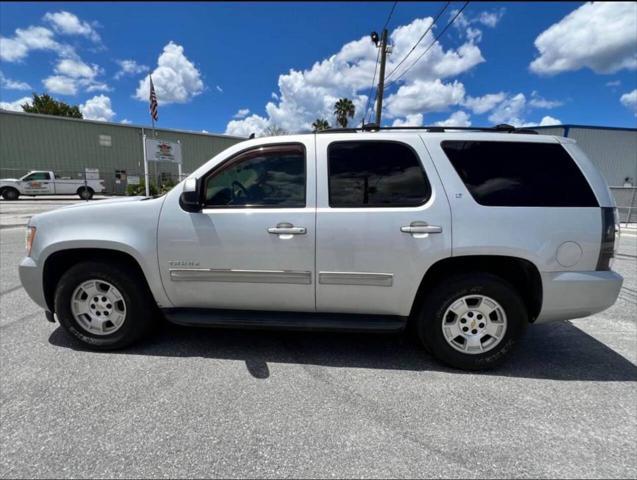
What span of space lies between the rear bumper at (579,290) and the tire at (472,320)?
0.23 m

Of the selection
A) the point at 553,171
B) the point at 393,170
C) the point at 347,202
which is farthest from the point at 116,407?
the point at 553,171

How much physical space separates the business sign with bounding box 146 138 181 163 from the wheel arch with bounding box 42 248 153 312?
73.8 feet

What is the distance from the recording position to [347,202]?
280cm

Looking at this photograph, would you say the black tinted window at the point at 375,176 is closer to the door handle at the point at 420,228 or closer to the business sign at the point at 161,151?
the door handle at the point at 420,228

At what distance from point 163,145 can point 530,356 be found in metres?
27.5

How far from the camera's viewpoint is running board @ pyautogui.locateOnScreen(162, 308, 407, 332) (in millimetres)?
2846

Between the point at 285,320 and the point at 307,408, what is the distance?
747 mm

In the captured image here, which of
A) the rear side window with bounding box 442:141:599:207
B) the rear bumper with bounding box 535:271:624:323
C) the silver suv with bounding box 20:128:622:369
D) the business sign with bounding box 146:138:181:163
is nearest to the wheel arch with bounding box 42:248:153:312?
the silver suv with bounding box 20:128:622:369

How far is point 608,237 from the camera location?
267 cm

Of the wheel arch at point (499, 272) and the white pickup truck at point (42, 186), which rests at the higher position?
the white pickup truck at point (42, 186)

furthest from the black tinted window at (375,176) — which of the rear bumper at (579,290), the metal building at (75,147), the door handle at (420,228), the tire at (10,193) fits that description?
the metal building at (75,147)

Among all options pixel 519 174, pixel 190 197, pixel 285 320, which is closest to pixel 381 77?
pixel 519 174

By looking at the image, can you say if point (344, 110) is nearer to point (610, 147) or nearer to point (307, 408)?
point (610, 147)

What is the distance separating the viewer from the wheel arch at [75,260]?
311 centimetres
